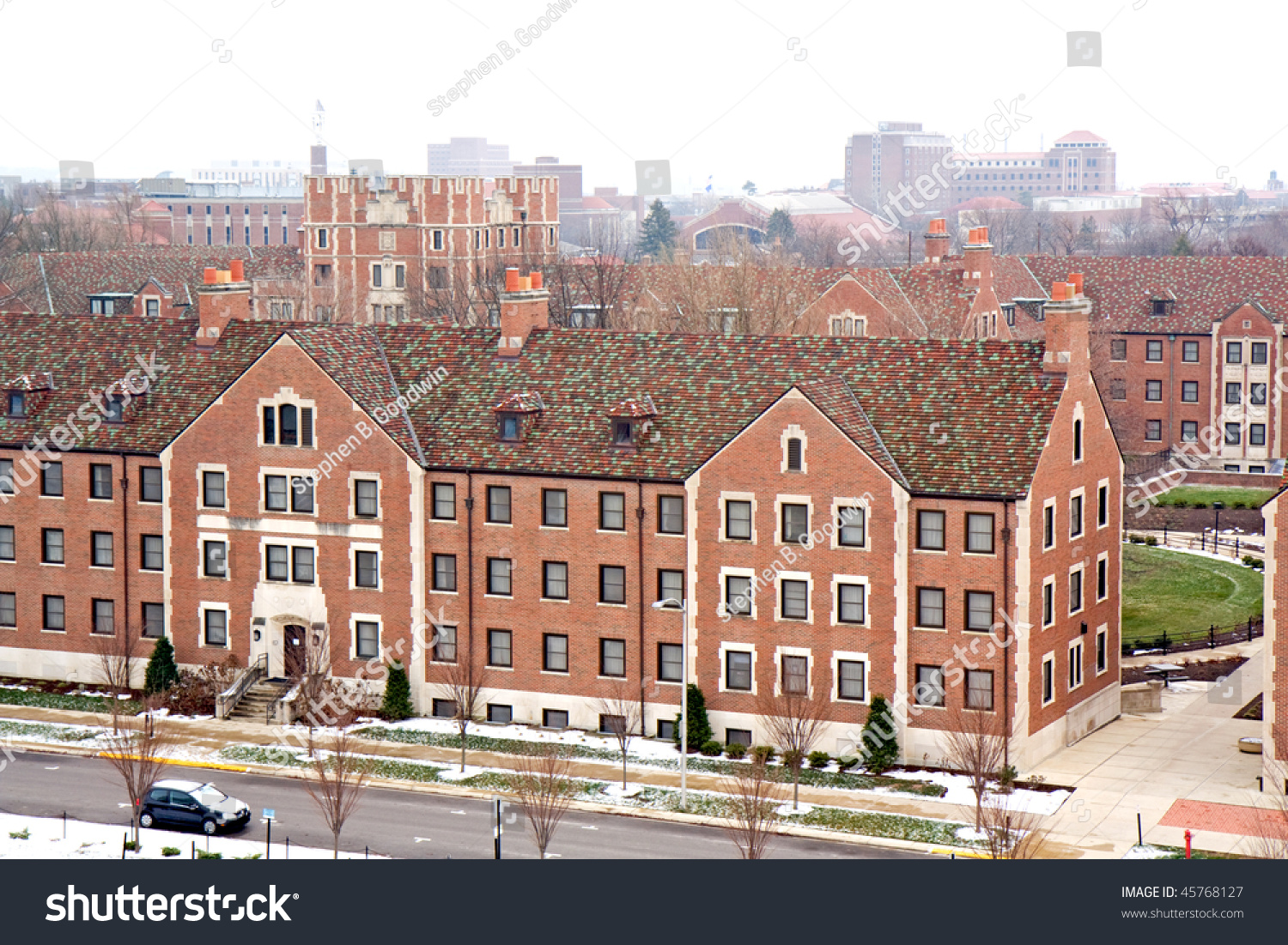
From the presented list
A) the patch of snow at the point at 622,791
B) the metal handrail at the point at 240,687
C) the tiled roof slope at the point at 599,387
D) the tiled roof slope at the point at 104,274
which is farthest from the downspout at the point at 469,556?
the tiled roof slope at the point at 104,274

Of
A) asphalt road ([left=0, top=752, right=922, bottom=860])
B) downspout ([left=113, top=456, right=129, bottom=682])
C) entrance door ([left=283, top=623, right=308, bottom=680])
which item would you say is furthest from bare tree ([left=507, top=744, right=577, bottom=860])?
downspout ([left=113, top=456, right=129, bottom=682])

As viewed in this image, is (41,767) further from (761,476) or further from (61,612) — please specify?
(761,476)

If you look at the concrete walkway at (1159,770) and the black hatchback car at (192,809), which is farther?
the black hatchback car at (192,809)

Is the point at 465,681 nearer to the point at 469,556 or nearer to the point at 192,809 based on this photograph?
the point at 469,556

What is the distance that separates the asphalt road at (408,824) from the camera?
165 feet

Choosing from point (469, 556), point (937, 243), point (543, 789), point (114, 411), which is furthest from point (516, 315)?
point (937, 243)

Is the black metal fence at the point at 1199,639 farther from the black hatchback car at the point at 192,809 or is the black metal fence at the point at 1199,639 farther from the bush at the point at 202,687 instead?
the black hatchback car at the point at 192,809

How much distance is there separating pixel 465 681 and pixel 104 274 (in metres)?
87.0

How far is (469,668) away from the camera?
62.0 m

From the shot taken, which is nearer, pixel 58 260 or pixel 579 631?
pixel 579 631

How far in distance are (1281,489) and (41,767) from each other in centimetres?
3854

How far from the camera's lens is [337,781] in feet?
161

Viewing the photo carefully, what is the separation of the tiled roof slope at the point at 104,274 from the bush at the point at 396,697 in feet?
240

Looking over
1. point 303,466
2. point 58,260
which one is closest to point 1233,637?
point 303,466
